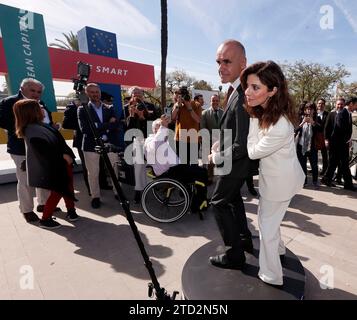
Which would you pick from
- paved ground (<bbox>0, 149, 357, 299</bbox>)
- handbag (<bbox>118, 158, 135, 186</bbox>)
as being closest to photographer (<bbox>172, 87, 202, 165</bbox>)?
handbag (<bbox>118, 158, 135, 186</bbox>)

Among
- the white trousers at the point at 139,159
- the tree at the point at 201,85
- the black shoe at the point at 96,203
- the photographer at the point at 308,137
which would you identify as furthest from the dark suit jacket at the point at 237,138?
the tree at the point at 201,85

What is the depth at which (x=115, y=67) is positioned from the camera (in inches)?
319

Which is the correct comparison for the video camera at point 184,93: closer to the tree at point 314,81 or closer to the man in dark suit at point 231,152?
the man in dark suit at point 231,152

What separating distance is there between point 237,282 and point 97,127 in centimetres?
258

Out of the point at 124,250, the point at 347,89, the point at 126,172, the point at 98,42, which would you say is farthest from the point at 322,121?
the point at 347,89

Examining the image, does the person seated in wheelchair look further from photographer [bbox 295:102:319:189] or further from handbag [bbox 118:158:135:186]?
photographer [bbox 295:102:319:189]

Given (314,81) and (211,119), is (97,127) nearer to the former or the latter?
(211,119)

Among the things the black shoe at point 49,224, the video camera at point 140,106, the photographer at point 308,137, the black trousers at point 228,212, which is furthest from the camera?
the photographer at point 308,137

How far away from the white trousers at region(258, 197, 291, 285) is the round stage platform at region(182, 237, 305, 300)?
105mm

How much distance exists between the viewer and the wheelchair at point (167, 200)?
323 centimetres

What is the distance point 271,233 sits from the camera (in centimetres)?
177

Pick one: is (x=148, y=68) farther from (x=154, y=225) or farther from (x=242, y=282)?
(x=242, y=282)
